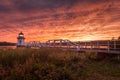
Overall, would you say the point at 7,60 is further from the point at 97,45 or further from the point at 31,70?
the point at 97,45

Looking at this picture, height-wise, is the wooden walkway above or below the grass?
above

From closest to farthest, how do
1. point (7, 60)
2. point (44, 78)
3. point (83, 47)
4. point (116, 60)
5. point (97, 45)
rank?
point (44, 78) → point (7, 60) → point (116, 60) → point (97, 45) → point (83, 47)

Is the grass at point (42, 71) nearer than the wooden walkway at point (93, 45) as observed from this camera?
Yes

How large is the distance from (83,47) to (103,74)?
465 inches

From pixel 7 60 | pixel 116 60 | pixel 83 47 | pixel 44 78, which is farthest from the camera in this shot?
pixel 83 47

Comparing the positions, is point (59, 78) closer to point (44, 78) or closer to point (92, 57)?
point (44, 78)

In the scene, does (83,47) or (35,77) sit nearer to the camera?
(35,77)

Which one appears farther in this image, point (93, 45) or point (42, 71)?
point (93, 45)

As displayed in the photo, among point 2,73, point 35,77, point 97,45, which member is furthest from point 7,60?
point 97,45

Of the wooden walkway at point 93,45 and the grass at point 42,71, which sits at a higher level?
the wooden walkway at point 93,45

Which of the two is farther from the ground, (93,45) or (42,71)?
(93,45)

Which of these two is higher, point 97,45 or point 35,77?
point 97,45

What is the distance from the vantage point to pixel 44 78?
990cm

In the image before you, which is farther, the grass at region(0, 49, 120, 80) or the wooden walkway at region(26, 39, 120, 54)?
the wooden walkway at region(26, 39, 120, 54)
